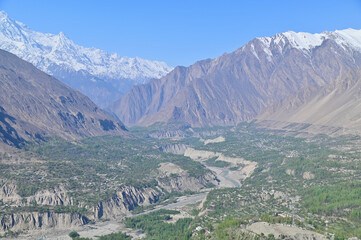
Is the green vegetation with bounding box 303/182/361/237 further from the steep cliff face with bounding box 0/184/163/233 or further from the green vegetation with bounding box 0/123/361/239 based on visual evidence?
the steep cliff face with bounding box 0/184/163/233

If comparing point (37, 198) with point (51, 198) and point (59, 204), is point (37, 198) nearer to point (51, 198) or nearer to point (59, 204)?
point (51, 198)

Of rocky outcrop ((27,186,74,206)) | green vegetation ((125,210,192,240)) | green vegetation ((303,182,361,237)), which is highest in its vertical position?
rocky outcrop ((27,186,74,206))

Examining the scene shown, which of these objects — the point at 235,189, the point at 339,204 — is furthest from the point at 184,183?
the point at 339,204

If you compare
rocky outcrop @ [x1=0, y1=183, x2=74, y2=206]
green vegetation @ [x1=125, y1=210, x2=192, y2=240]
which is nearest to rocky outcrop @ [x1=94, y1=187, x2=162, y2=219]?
green vegetation @ [x1=125, y1=210, x2=192, y2=240]

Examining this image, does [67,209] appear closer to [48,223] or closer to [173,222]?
[48,223]

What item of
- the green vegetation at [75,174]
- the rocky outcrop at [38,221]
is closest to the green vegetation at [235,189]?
the green vegetation at [75,174]

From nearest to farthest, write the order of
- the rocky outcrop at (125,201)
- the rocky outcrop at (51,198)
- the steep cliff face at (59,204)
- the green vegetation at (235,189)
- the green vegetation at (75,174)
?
the green vegetation at (235,189) < the steep cliff face at (59,204) < the rocky outcrop at (125,201) < the rocky outcrop at (51,198) < the green vegetation at (75,174)

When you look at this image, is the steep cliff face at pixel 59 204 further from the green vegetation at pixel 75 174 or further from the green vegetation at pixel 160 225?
the green vegetation at pixel 160 225

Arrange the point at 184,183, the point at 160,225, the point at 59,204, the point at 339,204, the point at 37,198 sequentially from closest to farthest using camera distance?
the point at 339,204
the point at 160,225
the point at 59,204
the point at 37,198
the point at 184,183
